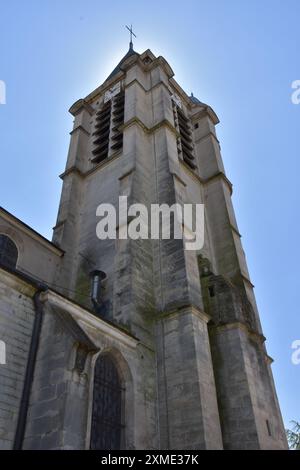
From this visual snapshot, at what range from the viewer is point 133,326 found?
1067cm

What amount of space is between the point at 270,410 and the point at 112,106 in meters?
16.9

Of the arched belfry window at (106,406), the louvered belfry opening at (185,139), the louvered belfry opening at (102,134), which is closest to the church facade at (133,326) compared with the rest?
the arched belfry window at (106,406)

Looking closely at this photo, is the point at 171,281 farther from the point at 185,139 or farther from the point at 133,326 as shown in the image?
the point at 185,139

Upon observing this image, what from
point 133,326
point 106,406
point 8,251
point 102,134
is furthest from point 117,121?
point 106,406

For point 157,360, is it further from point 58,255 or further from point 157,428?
point 58,255

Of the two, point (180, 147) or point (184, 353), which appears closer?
point (184, 353)

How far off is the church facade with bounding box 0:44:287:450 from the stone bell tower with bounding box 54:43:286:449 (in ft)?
0.14

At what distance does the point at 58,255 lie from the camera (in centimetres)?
1537

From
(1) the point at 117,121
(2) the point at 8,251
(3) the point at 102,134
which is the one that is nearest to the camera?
(2) the point at 8,251

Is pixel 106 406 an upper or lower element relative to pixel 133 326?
lower

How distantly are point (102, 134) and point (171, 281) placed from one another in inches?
478

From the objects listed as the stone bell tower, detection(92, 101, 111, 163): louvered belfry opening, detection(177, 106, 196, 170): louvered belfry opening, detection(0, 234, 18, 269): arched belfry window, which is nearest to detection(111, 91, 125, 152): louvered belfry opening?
the stone bell tower

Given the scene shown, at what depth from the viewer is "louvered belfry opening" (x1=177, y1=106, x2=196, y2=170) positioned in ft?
67.6
